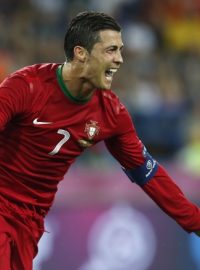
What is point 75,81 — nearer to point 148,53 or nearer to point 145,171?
point 145,171

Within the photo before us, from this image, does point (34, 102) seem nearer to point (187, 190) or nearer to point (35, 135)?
point (35, 135)

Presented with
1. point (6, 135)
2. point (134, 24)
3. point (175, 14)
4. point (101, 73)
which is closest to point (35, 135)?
point (6, 135)

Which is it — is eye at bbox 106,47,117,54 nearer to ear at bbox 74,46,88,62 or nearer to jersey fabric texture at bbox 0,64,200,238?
A: ear at bbox 74,46,88,62

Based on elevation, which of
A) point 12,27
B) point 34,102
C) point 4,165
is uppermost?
point 34,102

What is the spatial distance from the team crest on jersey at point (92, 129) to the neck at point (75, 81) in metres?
0.19

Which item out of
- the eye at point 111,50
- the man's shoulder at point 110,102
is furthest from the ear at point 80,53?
Result: the man's shoulder at point 110,102

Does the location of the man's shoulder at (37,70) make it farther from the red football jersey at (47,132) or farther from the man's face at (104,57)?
the man's face at (104,57)

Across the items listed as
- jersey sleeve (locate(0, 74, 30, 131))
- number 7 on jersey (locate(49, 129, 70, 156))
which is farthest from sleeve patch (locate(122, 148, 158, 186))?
jersey sleeve (locate(0, 74, 30, 131))

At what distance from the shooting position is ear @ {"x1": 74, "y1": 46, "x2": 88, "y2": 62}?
4.64 meters

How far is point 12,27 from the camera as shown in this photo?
34.4 ft

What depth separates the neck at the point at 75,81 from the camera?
184 inches

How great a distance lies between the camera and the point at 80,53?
4648 mm

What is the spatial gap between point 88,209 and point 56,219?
12.2 inches

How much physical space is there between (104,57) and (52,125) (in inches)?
17.9
